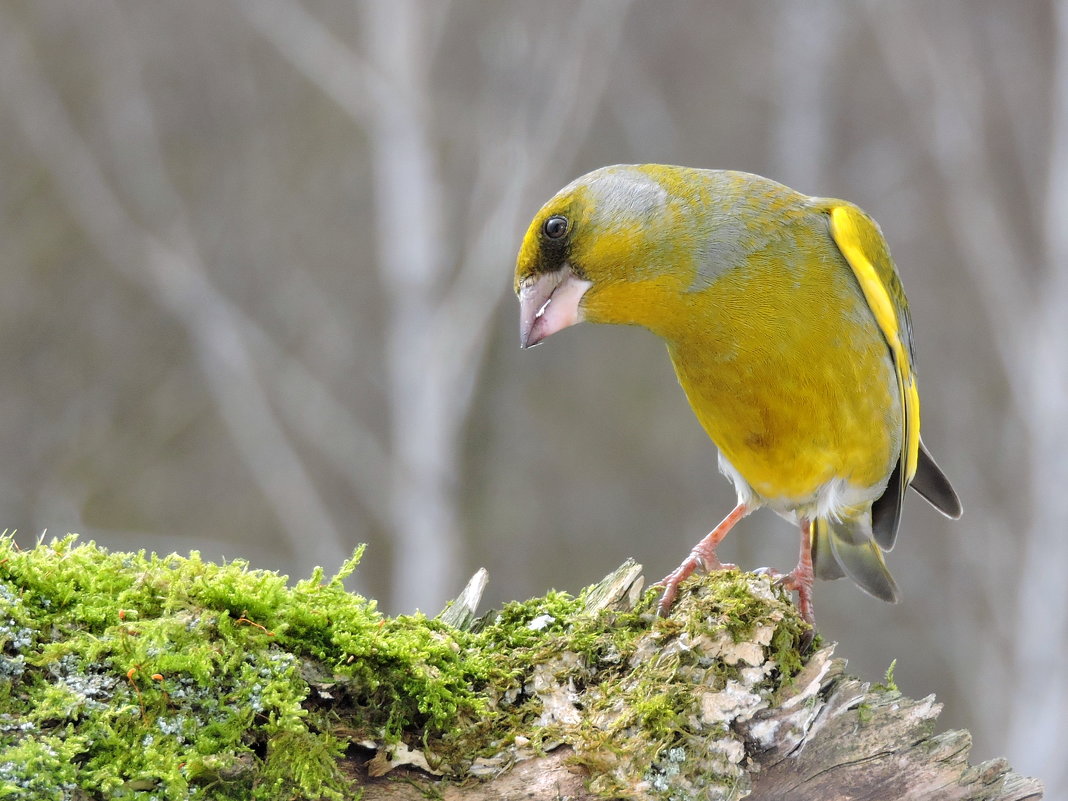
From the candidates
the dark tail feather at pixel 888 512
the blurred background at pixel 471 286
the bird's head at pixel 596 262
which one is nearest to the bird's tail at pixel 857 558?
the dark tail feather at pixel 888 512

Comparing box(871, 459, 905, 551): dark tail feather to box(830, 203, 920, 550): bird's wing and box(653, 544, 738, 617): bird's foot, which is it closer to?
box(830, 203, 920, 550): bird's wing

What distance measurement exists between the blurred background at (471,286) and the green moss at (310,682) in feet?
23.7

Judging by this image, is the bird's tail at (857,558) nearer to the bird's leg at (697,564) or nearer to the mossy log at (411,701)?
the bird's leg at (697,564)

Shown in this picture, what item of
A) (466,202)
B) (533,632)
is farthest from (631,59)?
(533,632)

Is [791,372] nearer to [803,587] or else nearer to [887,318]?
[887,318]

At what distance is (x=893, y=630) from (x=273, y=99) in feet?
30.4

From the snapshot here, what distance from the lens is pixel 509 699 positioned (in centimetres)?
250

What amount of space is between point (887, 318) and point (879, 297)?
8 cm

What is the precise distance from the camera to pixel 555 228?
3188 millimetres

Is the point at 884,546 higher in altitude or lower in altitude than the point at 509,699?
higher

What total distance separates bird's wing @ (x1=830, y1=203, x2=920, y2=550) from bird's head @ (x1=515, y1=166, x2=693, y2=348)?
2.01 feet

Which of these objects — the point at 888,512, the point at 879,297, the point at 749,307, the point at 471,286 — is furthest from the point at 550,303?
the point at 471,286

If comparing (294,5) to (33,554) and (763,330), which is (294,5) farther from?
(33,554)

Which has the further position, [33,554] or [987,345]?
[987,345]
